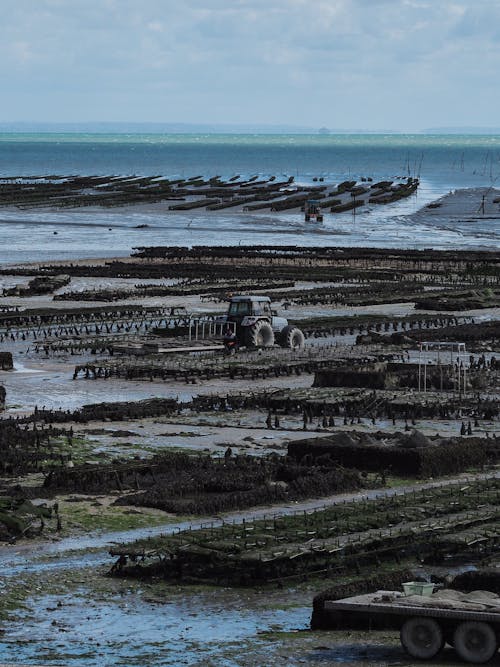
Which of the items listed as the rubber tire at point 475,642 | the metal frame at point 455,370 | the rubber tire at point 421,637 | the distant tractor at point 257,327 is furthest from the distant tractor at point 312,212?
the rubber tire at point 475,642

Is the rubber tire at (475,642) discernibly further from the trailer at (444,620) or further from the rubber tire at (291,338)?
the rubber tire at (291,338)

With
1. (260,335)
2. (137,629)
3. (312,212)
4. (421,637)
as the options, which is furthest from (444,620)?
(312,212)

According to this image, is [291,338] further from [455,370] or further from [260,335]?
[455,370]

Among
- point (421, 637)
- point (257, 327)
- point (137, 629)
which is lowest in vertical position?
point (257, 327)

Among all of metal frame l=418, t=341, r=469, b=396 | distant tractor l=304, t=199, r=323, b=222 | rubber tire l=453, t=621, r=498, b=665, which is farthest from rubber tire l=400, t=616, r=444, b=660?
distant tractor l=304, t=199, r=323, b=222

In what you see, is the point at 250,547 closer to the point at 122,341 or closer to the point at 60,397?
the point at 60,397
